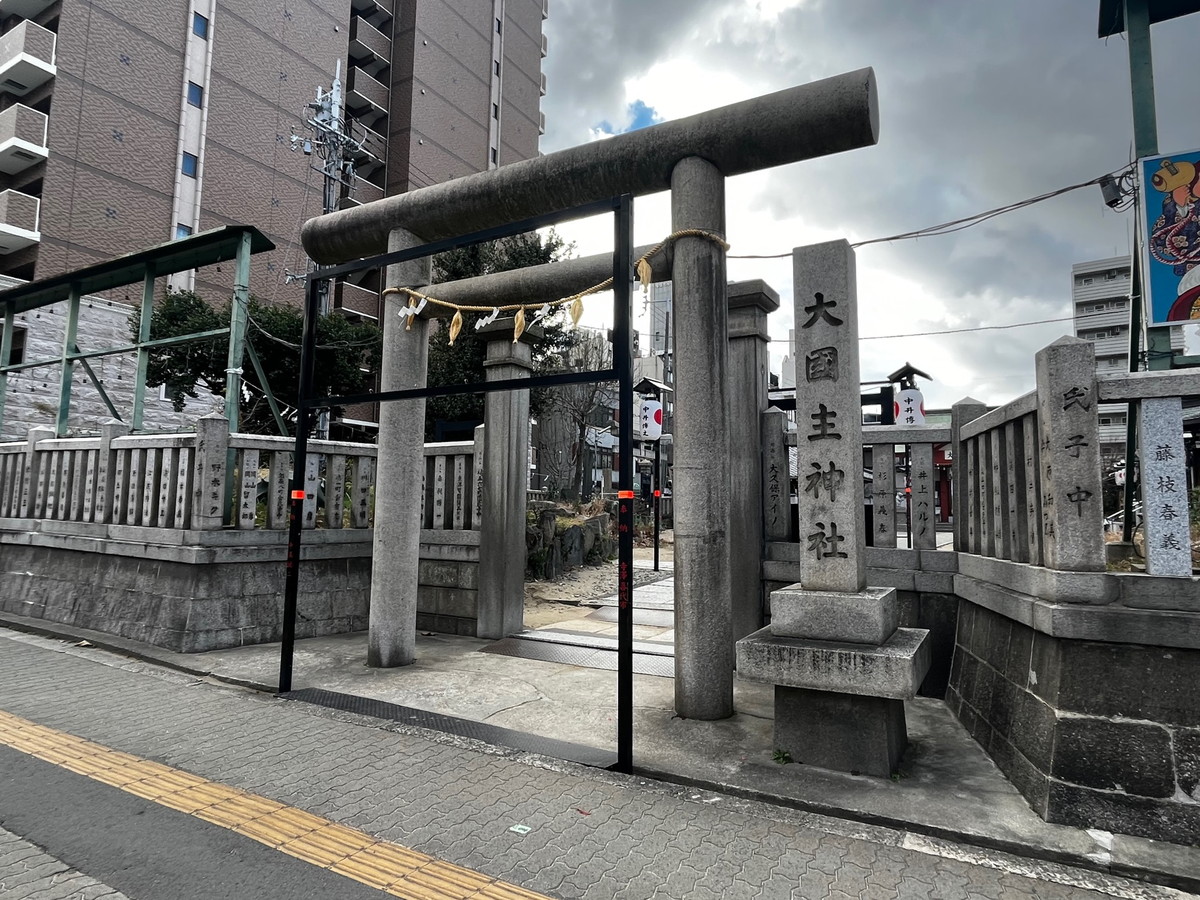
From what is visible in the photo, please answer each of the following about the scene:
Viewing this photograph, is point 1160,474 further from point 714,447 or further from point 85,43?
point 85,43

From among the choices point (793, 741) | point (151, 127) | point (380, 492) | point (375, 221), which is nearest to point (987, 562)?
point (793, 741)

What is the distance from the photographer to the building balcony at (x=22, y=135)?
21.5m

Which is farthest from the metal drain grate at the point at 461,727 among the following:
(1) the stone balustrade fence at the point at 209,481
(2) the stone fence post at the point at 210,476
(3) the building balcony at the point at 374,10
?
(3) the building balcony at the point at 374,10

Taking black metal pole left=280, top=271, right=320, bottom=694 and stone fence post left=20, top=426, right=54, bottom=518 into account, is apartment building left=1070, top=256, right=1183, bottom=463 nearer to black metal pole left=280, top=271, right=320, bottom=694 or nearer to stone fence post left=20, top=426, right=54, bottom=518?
black metal pole left=280, top=271, right=320, bottom=694

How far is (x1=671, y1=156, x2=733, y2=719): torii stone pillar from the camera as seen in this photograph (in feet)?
17.8

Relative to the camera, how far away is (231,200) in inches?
1081

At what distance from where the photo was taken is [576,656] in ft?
26.0

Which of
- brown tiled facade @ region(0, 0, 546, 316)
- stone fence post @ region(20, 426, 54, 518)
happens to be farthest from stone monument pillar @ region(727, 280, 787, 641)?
brown tiled facade @ region(0, 0, 546, 316)

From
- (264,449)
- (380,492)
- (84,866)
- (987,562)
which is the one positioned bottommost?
(84,866)

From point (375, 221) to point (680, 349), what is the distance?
4083mm

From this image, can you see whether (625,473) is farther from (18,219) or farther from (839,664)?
(18,219)

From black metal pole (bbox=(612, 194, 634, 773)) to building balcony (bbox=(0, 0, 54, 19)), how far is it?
30331mm

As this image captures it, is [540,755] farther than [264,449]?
No

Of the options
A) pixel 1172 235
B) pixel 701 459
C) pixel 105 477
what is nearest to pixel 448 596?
pixel 105 477
